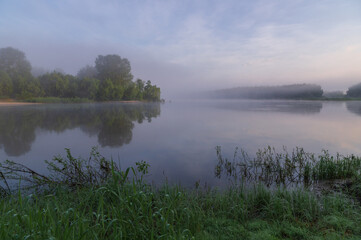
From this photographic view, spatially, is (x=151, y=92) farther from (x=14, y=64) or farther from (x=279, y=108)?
(x=279, y=108)

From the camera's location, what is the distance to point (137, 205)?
12.7ft

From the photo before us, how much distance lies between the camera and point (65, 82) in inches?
2817

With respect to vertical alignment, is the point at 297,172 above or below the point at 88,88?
below

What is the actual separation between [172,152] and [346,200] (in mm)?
7919

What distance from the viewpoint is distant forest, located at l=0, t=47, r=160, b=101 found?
63031mm

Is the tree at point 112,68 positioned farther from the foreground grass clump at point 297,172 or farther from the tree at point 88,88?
the foreground grass clump at point 297,172

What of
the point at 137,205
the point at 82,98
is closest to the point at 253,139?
the point at 137,205

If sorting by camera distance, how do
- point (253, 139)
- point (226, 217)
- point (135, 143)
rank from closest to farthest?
point (226, 217) < point (135, 143) < point (253, 139)

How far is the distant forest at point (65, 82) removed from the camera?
207 feet

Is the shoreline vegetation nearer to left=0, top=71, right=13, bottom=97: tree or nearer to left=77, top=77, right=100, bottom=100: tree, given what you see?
left=0, top=71, right=13, bottom=97: tree

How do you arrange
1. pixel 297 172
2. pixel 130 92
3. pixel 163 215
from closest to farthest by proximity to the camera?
pixel 163 215 < pixel 297 172 < pixel 130 92

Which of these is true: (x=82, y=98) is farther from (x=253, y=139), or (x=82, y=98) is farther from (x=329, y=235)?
(x=329, y=235)

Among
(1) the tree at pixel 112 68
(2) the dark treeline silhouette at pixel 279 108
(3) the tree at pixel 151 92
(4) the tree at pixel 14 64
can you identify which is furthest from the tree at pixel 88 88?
(2) the dark treeline silhouette at pixel 279 108

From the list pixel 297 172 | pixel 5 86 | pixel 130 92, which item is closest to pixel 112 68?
pixel 130 92
